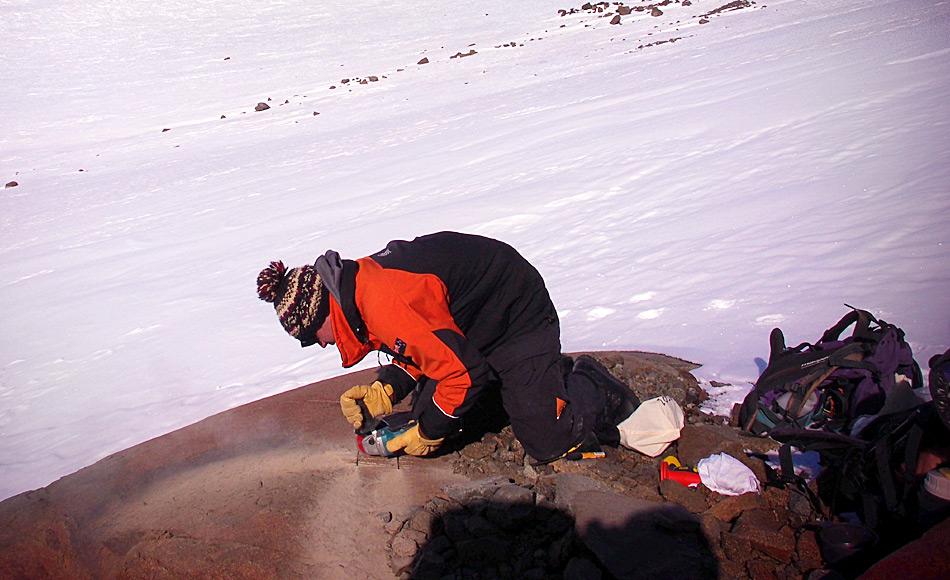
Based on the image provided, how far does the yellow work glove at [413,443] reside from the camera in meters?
2.78

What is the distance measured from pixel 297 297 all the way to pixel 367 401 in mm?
904

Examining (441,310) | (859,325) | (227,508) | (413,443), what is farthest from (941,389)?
Result: (227,508)

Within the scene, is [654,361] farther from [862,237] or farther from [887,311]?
[862,237]

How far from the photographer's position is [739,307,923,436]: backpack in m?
2.60

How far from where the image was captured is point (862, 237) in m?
4.51

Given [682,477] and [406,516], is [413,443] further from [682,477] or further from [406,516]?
[682,477]

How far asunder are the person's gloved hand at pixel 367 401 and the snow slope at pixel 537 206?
1.39 metres

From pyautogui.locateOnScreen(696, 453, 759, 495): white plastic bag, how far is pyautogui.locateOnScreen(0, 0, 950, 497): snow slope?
0.77 metres

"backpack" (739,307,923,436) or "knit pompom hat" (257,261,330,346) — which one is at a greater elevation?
"knit pompom hat" (257,261,330,346)

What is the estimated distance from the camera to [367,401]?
3.16 meters

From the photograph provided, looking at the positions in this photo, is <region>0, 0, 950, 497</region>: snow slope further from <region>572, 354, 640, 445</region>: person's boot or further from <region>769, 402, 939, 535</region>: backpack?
<region>769, 402, 939, 535</region>: backpack

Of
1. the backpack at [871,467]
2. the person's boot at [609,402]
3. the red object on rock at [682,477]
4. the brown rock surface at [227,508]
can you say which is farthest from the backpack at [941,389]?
the brown rock surface at [227,508]

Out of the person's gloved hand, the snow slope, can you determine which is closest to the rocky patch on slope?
the person's gloved hand

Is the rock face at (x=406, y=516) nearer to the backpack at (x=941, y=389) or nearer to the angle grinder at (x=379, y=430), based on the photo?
the angle grinder at (x=379, y=430)
